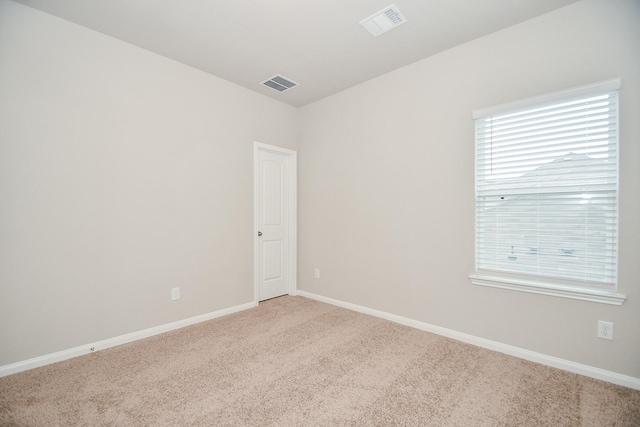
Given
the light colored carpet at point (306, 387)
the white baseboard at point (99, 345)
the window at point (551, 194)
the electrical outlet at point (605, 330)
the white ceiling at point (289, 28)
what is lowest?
the light colored carpet at point (306, 387)

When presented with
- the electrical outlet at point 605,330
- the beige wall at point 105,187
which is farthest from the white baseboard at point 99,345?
the electrical outlet at point 605,330

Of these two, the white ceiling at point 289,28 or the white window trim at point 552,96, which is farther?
the white ceiling at point 289,28

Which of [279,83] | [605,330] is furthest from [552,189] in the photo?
[279,83]

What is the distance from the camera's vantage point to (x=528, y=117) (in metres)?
2.30

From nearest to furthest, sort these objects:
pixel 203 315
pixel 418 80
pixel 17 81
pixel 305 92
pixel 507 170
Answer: pixel 17 81 → pixel 507 170 → pixel 418 80 → pixel 203 315 → pixel 305 92

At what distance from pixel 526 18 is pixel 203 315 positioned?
419cm

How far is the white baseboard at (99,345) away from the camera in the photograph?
2100 millimetres

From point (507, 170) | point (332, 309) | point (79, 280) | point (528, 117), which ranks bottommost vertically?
point (332, 309)

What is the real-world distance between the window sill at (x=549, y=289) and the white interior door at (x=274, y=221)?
2492 mm

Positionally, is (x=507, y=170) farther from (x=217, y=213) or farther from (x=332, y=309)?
(x=217, y=213)

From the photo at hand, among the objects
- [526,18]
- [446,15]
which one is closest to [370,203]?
[446,15]

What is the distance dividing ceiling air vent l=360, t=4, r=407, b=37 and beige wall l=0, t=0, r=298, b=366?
1826 millimetres

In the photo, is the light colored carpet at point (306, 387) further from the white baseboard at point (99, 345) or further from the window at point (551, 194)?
the window at point (551, 194)

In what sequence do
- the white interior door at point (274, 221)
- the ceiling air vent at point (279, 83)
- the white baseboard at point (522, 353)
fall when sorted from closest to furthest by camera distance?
1. the white baseboard at point (522, 353)
2. the ceiling air vent at point (279, 83)
3. the white interior door at point (274, 221)
